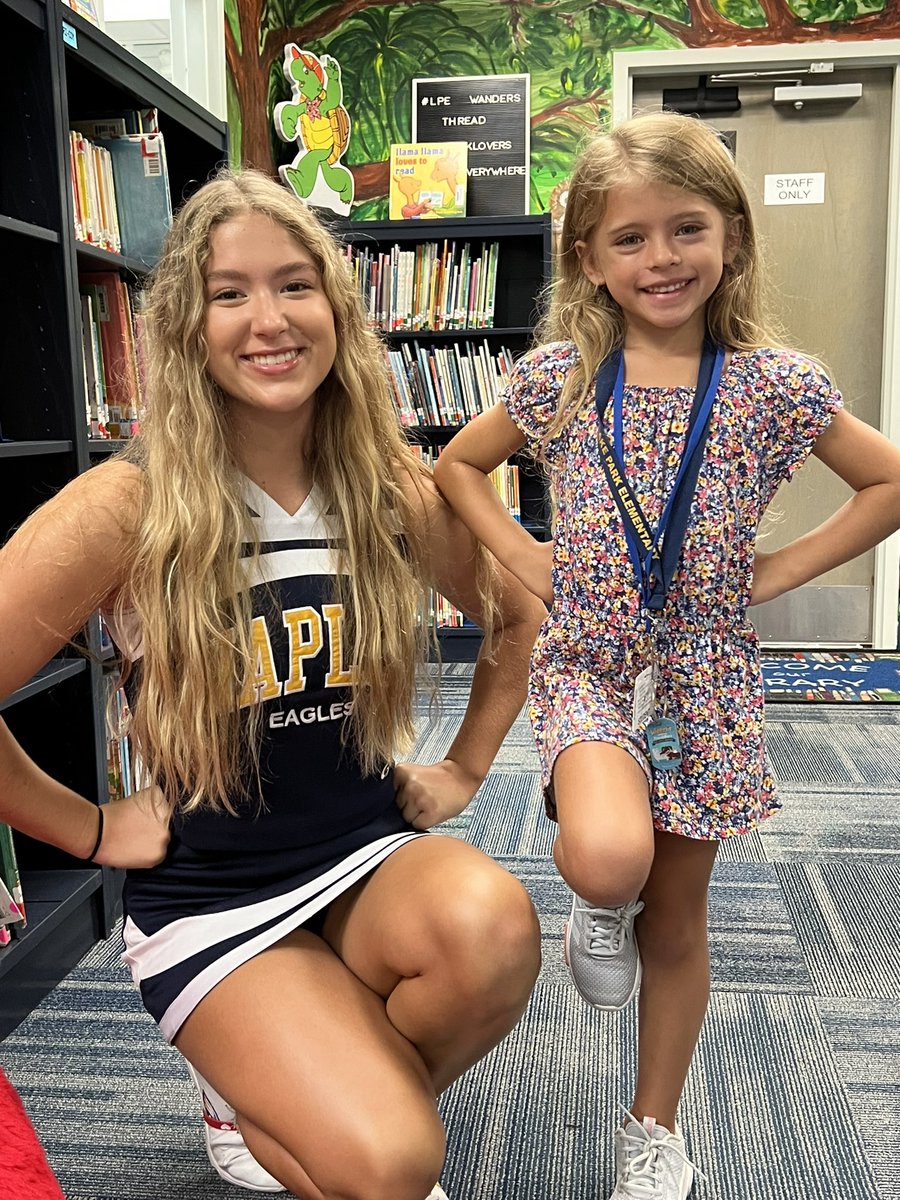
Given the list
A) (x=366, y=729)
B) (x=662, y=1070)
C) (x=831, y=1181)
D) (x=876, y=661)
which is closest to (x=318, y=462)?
(x=366, y=729)

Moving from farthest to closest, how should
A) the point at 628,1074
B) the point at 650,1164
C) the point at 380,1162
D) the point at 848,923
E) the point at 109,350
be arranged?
the point at 109,350, the point at 848,923, the point at 628,1074, the point at 650,1164, the point at 380,1162

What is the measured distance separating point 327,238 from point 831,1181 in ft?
4.61

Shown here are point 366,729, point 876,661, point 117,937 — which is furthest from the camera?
point 876,661

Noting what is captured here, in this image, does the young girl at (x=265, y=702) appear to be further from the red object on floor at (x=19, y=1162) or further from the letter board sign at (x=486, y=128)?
the letter board sign at (x=486, y=128)

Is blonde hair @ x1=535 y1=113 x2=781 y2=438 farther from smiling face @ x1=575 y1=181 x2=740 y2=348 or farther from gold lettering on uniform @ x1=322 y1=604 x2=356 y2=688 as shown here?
gold lettering on uniform @ x1=322 y1=604 x2=356 y2=688

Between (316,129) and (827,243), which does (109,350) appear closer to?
(316,129)

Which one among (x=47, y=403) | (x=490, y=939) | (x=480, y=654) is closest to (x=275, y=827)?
(x=490, y=939)

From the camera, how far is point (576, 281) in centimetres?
150

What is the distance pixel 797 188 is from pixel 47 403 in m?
3.71

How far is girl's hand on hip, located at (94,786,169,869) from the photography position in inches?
50.8

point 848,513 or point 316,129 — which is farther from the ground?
point 316,129

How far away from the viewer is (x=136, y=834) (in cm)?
130

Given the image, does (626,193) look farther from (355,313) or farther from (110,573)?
(110,573)

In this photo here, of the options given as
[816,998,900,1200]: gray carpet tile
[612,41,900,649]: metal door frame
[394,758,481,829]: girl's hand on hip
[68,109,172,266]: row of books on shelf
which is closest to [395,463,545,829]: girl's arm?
[394,758,481,829]: girl's hand on hip
